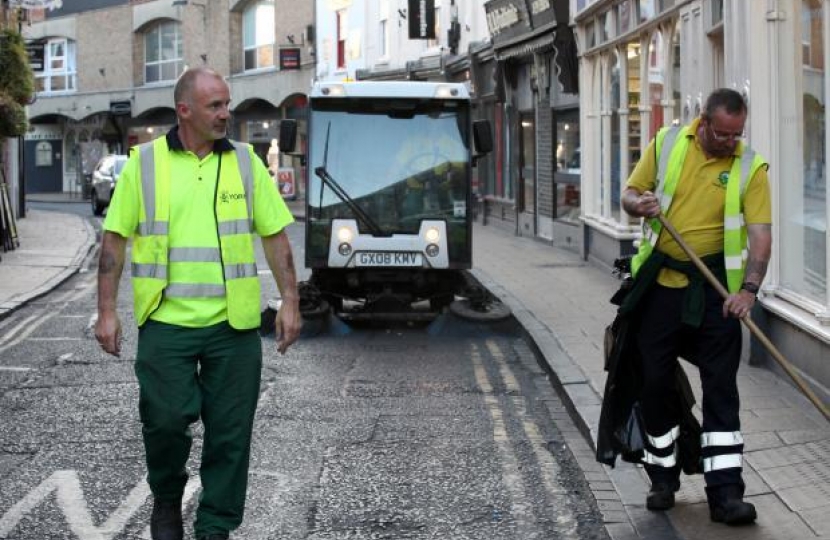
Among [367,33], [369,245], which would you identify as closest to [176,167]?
[369,245]

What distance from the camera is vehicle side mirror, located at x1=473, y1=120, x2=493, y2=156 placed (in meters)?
13.2

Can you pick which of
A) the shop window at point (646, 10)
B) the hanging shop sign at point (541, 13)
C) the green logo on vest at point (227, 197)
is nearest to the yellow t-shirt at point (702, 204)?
the green logo on vest at point (227, 197)

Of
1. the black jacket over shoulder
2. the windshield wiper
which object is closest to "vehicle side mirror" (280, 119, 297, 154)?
the windshield wiper

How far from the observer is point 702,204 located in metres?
6.03

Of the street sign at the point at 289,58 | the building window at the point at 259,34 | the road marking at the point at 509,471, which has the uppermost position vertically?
the building window at the point at 259,34

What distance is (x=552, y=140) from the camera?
78.7 ft

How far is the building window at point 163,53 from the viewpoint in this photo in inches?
2093

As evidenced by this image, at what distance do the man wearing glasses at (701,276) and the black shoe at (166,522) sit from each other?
2128 millimetres

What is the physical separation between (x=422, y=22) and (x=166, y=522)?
29195 mm

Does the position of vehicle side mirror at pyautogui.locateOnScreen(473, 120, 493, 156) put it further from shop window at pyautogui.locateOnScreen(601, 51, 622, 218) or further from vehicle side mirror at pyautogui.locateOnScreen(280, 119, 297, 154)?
shop window at pyautogui.locateOnScreen(601, 51, 622, 218)

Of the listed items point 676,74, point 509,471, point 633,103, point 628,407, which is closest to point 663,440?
point 628,407

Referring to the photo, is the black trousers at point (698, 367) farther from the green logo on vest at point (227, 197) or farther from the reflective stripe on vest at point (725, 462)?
the green logo on vest at point (227, 197)

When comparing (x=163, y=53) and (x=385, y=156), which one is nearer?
(x=385, y=156)

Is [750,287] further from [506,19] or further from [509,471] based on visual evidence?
[506,19]
